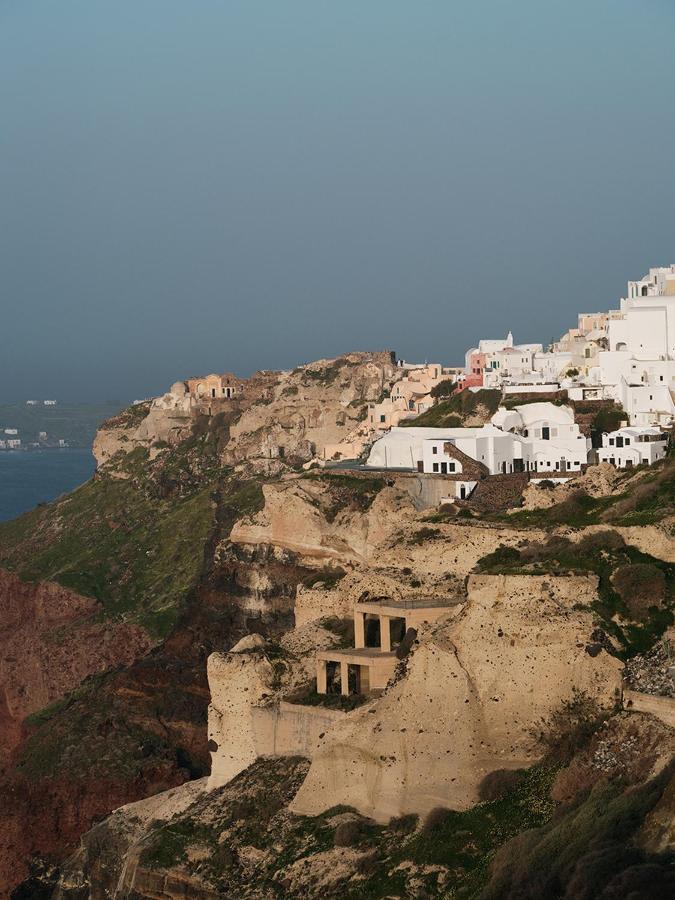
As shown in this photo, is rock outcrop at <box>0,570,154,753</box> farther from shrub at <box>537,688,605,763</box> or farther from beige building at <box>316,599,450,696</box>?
shrub at <box>537,688,605,763</box>

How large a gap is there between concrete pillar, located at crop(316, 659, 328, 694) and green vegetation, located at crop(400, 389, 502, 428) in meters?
24.7

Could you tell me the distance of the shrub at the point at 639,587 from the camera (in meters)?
48.6

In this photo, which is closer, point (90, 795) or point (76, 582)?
point (90, 795)

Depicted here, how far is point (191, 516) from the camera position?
317 feet

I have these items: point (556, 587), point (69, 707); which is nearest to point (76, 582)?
point (69, 707)

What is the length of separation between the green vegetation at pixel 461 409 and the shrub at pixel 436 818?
31776 millimetres

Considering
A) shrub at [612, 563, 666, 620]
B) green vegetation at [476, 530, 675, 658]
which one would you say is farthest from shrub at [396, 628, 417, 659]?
shrub at [612, 563, 666, 620]

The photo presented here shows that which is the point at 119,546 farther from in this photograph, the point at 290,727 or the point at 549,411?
the point at 290,727

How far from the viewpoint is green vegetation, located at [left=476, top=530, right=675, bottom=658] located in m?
47.8

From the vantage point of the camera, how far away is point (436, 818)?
45.8m

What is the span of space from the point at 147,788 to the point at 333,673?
55.0ft

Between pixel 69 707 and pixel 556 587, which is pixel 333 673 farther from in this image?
pixel 69 707

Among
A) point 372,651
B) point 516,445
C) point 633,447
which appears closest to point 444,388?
point 516,445

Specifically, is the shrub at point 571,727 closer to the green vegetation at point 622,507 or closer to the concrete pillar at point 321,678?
the green vegetation at point 622,507
